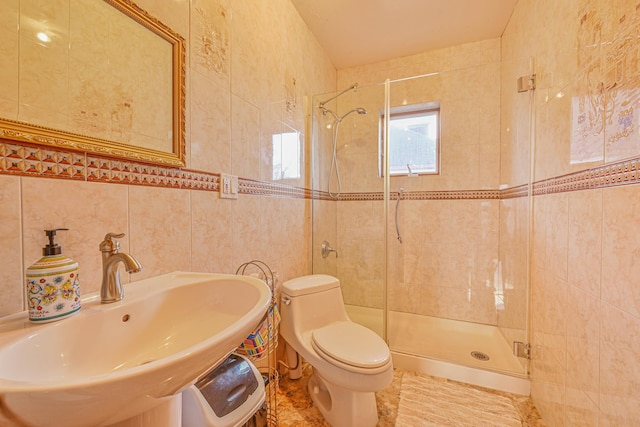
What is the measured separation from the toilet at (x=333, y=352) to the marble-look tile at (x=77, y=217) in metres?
0.97

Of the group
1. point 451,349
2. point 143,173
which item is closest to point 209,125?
point 143,173

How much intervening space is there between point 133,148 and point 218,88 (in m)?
0.50

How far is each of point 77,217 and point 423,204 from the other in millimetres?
2255

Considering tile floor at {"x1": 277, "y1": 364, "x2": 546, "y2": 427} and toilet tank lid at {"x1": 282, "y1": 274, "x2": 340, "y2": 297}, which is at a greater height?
toilet tank lid at {"x1": 282, "y1": 274, "x2": 340, "y2": 297}

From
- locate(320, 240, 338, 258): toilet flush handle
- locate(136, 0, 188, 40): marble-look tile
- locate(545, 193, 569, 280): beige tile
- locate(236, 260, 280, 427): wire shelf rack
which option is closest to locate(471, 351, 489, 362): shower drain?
locate(545, 193, 569, 280): beige tile

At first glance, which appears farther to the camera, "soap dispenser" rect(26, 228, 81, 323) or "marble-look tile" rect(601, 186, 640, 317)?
"marble-look tile" rect(601, 186, 640, 317)

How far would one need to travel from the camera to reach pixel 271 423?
130cm

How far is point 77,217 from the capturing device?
711 millimetres

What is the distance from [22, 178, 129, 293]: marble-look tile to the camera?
24.8 inches

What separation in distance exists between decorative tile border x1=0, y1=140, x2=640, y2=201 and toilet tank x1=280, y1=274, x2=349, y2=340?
0.59 metres

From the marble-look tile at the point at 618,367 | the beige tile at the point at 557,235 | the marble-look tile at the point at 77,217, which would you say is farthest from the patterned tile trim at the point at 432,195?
the marble-look tile at the point at 77,217

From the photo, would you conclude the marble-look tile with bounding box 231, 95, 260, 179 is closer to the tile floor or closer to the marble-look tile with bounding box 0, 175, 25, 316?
the marble-look tile with bounding box 0, 175, 25, 316

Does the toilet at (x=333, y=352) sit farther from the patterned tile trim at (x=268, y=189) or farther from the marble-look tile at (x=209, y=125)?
the marble-look tile at (x=209, y=125)

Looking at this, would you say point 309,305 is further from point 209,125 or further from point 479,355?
point 479,355
